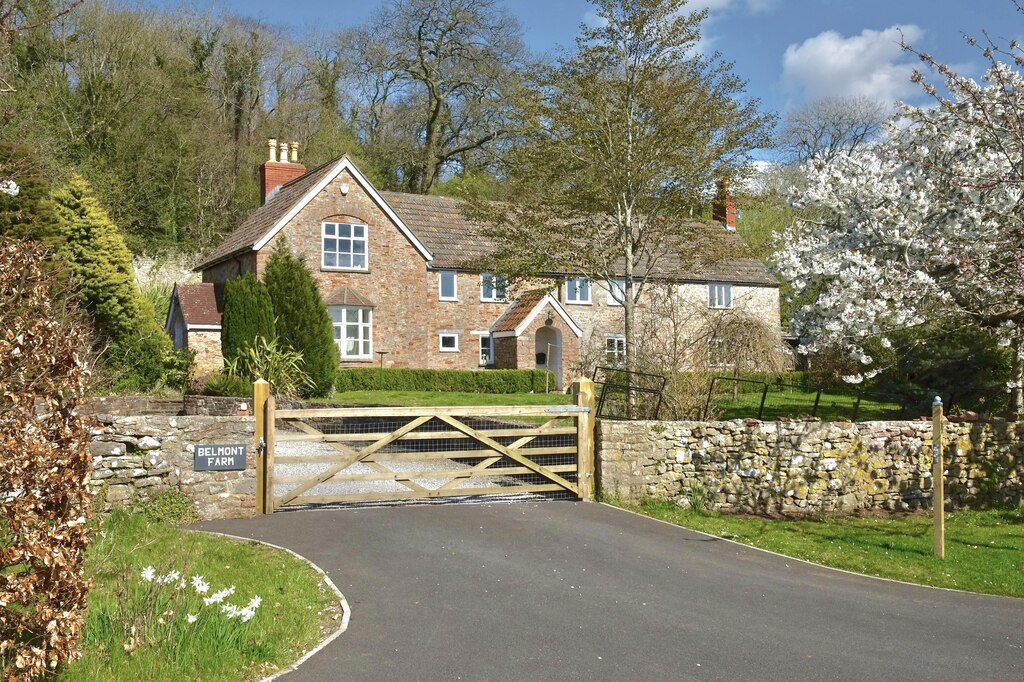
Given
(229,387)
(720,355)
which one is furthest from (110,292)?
(720,355)

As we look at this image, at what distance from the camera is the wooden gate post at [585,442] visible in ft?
48.4

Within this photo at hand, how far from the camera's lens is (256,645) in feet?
23.4

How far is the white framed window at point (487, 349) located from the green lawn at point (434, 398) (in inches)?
290

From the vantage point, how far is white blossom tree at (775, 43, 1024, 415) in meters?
15.5

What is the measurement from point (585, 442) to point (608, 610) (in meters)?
5.94

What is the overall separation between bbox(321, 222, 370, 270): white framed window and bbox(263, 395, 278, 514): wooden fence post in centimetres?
2276

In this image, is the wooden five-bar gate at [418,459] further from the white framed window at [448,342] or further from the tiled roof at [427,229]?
the white framed window at [448,342]

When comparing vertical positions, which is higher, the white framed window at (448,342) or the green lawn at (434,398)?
the white framed window at (448,342)

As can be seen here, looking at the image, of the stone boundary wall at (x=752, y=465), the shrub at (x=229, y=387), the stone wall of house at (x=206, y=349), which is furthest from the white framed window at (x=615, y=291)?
A: the stone wall of house at (x=206, y=349)

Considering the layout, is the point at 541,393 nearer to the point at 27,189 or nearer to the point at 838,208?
the point at 838,208

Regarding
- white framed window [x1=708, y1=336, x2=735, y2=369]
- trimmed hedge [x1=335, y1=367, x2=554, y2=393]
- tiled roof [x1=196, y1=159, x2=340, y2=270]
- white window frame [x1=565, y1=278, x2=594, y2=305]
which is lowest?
trimmed hedge [x1=335, y1=367, x2=554, y2=393]

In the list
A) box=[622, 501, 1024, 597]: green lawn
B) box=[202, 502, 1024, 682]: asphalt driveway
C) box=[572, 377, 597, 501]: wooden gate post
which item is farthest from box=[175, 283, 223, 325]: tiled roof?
box=[622, 501, 1024, 597]: green lawn

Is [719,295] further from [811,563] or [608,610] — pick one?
[608,610]

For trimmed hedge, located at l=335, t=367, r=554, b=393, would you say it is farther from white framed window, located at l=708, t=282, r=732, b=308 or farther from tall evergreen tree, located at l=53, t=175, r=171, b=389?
white framed window, located at l=708, t=282, r=732, b=308
